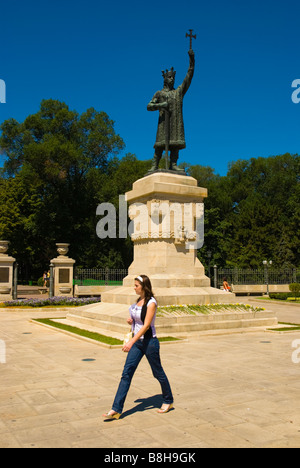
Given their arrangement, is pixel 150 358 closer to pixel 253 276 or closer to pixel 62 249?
pixel 62 249

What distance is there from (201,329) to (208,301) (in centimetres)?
191

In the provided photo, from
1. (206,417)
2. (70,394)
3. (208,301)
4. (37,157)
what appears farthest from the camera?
(37,157)

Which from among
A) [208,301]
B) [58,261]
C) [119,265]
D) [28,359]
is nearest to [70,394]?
[28,359]

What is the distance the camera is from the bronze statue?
51.8ft

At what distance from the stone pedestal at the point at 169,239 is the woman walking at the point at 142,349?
319 inches

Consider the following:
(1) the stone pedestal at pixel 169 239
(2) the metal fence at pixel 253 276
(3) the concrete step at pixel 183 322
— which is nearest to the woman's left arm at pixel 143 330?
(3) the concrete step at pixel 183 322

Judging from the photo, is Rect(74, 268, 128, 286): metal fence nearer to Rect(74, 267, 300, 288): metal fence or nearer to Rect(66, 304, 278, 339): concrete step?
Rect(74, 267, 300, 288): metal fence

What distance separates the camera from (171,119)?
633 inches

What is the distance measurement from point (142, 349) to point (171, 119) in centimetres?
1233

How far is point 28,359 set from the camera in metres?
8.61

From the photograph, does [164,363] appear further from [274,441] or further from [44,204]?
[44,204]

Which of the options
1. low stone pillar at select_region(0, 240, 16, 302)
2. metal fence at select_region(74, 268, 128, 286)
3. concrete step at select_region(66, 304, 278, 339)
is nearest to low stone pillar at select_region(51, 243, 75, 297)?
low stone pillar at select_region(0, 240, 16, 302)

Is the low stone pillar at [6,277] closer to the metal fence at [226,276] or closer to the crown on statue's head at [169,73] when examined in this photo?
the metal fence at [226,276]

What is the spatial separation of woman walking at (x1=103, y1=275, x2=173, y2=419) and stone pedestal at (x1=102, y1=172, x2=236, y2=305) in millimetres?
8103
